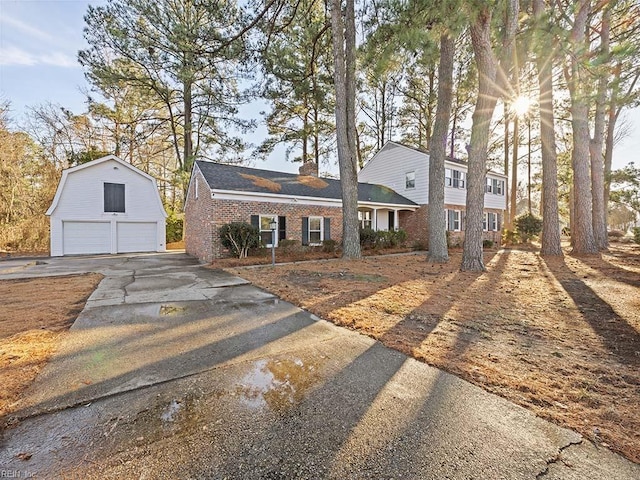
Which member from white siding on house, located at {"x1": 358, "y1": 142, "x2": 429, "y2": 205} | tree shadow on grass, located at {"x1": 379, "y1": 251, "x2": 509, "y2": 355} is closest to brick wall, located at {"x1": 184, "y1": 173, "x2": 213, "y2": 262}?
tree shadow on grass, located at {"x1": 379, "y1": 251, "x2": 509, "y2": 355}

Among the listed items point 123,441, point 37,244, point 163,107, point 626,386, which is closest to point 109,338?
point 123,441

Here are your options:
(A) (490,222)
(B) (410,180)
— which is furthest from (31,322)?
(A) (490,222)

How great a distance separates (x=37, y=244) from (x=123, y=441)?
2136 cm

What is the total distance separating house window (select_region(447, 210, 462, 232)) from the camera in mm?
18406

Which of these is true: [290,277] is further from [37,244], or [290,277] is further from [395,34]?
[37,244]

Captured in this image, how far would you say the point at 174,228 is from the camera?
21.9 m

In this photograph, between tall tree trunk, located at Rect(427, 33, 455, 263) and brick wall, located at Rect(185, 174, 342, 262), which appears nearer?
tall tree trunk, located at Rect(427, 33, 455, 263)

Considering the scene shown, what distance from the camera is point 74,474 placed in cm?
161

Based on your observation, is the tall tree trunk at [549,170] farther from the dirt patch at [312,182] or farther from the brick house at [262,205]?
the dirt patch at [312,182]

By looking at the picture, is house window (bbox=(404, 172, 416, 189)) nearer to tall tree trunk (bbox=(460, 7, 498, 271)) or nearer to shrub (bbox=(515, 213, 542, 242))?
shrub (bbox=(515, 213, 542, 242))

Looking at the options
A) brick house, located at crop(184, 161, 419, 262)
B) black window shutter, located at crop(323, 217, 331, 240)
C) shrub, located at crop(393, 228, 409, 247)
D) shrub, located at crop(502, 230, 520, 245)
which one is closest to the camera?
brick house, located at crop(184, 161, 419, 262)

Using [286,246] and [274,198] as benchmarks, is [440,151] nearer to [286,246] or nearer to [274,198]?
[274,198]

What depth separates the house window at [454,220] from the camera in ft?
60.4

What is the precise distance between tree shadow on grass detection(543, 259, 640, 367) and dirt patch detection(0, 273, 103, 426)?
5.84m
